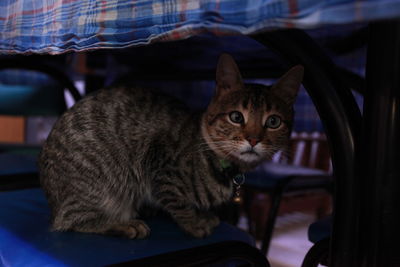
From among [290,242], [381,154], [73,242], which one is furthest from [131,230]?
[290,242]

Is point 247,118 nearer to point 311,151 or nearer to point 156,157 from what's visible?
point 156,157

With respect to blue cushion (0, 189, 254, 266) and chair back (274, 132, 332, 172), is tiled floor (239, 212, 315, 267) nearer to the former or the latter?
chair back (274, 132, 332, 172)

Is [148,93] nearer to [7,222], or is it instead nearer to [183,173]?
[183,173]

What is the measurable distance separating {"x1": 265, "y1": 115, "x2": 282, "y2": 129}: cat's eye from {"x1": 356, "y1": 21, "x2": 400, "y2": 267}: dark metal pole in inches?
→ 18.8

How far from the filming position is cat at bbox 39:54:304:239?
102cm

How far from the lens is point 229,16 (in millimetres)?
496

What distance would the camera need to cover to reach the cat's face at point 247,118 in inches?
39.9

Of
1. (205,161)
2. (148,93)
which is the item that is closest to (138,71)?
(148,93)

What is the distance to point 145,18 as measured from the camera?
61 cm

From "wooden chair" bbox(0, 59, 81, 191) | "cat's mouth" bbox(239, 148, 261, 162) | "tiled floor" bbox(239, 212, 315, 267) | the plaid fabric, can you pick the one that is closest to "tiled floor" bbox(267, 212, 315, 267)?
"tiled floor" bbox(239, 212, 315, 267)

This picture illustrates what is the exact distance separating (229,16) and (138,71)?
157 cm

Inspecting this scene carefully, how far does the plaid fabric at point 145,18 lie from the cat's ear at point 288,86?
1.30ft

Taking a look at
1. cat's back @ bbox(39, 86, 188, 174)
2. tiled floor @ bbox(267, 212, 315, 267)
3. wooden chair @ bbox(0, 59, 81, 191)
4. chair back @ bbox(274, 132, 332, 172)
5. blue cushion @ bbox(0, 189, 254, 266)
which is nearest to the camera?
blue cushion @ bbox(0, 189, 254, 266)

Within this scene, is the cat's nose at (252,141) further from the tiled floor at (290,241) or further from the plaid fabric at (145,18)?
the tiled floor at (290,241)
